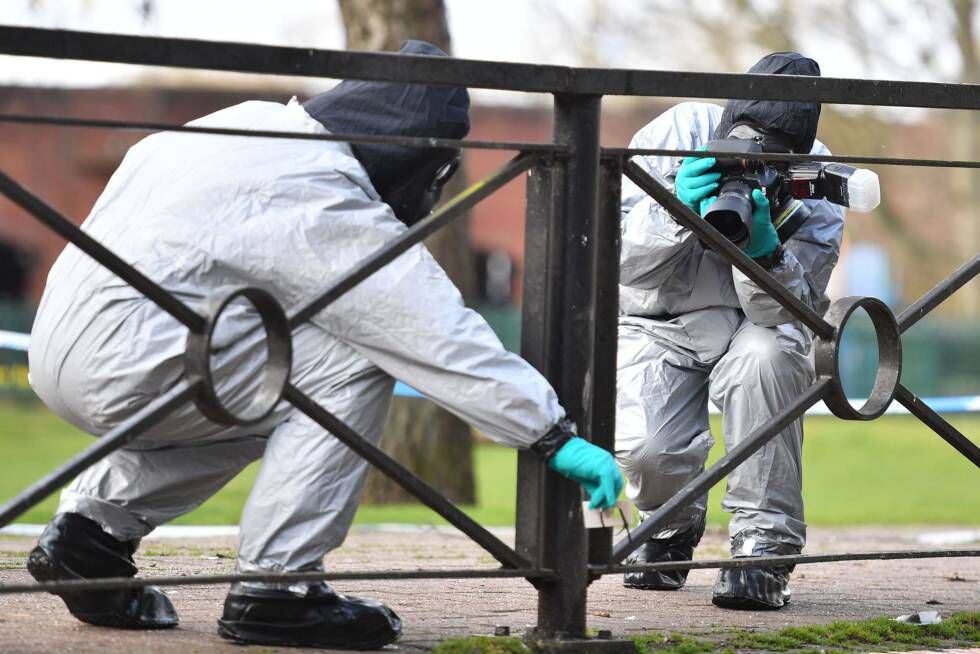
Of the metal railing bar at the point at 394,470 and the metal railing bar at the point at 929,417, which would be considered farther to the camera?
the metal railing bar at the point at 929,417

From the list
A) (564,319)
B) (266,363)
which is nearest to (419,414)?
(564,319)

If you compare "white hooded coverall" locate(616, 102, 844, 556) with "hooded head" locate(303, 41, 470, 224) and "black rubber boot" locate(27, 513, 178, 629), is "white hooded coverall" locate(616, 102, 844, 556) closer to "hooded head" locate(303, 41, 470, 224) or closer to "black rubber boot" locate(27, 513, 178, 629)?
"hooded head" locate(303, 41, 470, 224)

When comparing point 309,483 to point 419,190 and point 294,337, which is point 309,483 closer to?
point 294,337

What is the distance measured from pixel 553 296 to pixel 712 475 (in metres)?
0.55

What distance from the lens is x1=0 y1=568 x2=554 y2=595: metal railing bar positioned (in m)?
2.70

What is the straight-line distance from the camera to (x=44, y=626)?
329 centimetres

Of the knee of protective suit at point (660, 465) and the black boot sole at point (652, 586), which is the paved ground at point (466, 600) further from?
the knee of protective suit at point (660, 465)

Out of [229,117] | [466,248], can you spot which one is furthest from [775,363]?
[466,248]

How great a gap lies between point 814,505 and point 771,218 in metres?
8.53

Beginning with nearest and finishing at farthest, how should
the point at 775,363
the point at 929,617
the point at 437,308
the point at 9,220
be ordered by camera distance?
the point at 437,308 → the point at 929,617 → the point at 775,363 → the point at 9,220

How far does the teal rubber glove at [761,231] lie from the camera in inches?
145

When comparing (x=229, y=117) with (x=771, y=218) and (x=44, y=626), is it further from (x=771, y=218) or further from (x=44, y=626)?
(x=771, y=218)

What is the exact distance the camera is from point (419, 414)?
891 centimetres

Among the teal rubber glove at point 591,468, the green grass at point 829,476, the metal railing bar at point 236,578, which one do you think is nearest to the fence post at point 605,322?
the teal rubber glove at point 591,468
